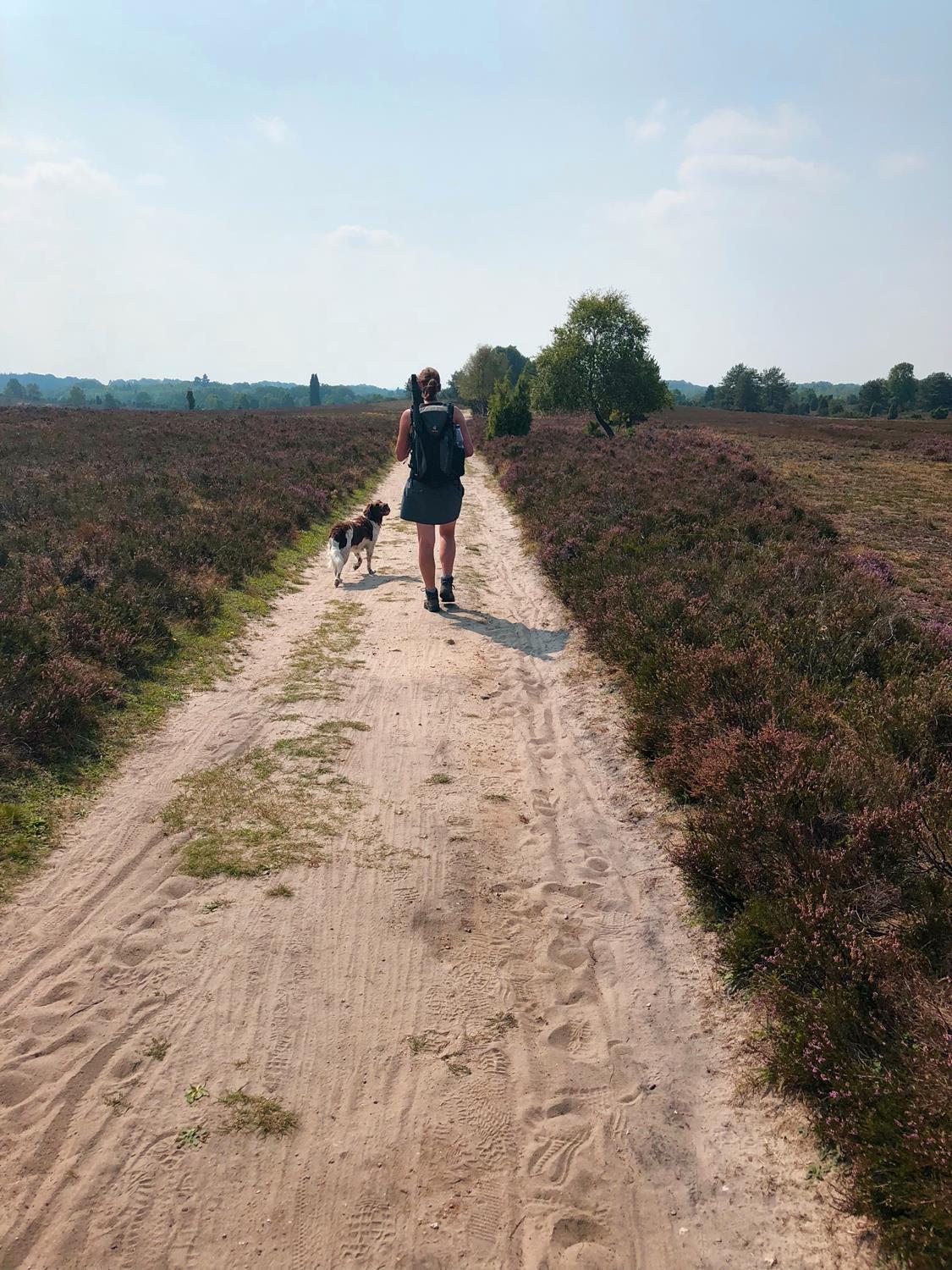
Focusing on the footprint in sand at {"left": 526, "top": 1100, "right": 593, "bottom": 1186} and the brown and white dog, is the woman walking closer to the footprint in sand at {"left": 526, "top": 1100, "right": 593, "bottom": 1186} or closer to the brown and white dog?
the brown and white dog

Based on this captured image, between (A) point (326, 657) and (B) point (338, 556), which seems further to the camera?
(B) point (338, 556)

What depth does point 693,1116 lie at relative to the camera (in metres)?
2.71

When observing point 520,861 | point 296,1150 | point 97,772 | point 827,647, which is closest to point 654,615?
point 827,647

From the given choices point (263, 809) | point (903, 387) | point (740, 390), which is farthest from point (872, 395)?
point (263, 809)

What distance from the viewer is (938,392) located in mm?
100250

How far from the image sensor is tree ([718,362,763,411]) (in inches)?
4434

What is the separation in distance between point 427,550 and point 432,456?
1234 mm

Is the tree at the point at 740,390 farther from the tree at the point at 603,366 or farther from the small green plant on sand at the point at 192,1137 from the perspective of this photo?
the small green plant on sand at the point at 192,1137

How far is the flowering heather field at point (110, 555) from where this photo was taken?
531 cm

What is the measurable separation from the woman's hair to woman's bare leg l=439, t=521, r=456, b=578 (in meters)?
1.50

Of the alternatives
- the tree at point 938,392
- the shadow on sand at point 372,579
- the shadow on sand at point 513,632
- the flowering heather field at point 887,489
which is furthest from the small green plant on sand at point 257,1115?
the tree at point 938,392

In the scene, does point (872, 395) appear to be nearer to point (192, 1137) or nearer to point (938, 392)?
point (938, 392)

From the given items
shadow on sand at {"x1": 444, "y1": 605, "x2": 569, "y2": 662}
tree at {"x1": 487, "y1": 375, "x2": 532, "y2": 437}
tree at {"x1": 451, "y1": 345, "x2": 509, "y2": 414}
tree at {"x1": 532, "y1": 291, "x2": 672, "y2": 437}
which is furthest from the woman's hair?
tree at {"x1": 451, "y1": 345, "x2": 509, "y2": 414}

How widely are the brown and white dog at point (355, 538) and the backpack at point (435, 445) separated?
8.82 feet
